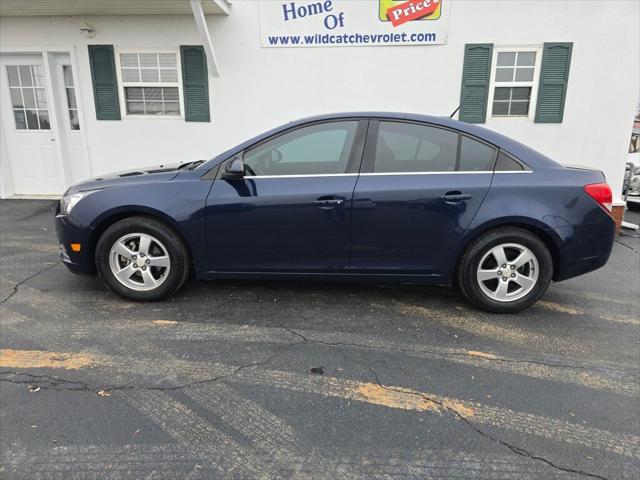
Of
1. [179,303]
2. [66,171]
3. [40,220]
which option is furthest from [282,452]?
[66,171]

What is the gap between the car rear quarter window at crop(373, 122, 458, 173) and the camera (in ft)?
11.3

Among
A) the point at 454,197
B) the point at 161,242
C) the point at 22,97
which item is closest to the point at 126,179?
the point at 161,242

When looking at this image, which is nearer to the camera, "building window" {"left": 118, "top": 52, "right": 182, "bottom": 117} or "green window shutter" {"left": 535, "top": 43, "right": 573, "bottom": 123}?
"green window shutter" {"left": 535, "top": 43, "right": 573, "bottom": 123}

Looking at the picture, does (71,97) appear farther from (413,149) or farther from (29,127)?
(413,149)

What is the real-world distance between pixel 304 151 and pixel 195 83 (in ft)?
14.1

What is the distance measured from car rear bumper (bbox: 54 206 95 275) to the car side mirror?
119cm

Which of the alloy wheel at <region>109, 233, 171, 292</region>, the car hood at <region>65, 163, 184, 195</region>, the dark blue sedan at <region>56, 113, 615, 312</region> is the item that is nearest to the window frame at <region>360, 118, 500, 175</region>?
the dark blue sedan at <region>56, 113, 615, 312</region>

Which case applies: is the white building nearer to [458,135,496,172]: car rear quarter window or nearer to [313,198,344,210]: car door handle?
[458,135,496,172]: car rear quarter window

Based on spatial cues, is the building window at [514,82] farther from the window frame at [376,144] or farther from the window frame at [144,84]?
the window frame at [144,84]

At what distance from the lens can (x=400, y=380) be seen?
2689mm

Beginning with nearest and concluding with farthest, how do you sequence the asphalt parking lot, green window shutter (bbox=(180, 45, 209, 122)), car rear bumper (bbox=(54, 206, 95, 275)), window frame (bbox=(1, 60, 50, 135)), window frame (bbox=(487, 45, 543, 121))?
the asphalt parking lot → car rear bumper (bbox=(54, 206, 95, 275)) → window frame (bbox=(487, 45, 543, 121)) → green window shutter (bbox=(180, 45, 209, 122)) → window frame (bbox=(1, 60, 50, 135))

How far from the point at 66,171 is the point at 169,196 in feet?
17.6

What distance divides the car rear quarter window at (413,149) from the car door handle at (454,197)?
0.21 meters

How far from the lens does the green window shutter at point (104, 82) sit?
706cm
